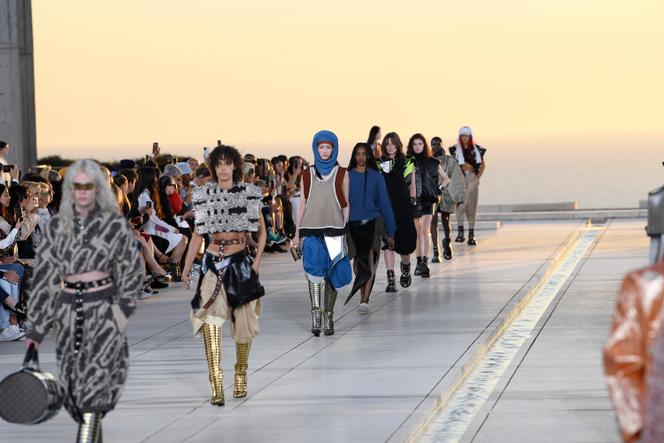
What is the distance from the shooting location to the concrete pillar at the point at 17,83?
2441 cm

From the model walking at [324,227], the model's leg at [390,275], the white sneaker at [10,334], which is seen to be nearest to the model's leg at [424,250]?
the model's leg at [390,275]

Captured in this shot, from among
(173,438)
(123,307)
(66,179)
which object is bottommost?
(173,438)

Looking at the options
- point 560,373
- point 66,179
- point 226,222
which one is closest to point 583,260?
point 560,373

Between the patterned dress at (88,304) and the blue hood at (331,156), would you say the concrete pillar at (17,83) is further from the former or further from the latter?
the patterned dress at (88,304)

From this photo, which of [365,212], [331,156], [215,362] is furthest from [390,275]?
[215,362]

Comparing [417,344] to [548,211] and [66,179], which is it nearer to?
[66,179]

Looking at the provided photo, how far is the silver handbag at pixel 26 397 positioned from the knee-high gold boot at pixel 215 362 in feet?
9.21

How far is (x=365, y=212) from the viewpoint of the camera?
15.5 m

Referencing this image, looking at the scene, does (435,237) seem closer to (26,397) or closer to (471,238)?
(471,238)

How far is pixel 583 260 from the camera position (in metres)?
21.4

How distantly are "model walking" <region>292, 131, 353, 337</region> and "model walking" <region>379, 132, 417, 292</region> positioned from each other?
11.7 feet

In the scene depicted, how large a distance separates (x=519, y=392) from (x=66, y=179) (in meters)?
3.94

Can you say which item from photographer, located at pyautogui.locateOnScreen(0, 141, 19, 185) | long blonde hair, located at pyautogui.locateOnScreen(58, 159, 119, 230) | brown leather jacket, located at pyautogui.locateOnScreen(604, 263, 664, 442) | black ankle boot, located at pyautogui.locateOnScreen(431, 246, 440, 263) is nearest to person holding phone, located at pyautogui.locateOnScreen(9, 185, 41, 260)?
photographer, located at pyautogui.locateOnScreen(0, 141, 19, 185)

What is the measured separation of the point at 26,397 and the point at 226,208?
3.30 m
